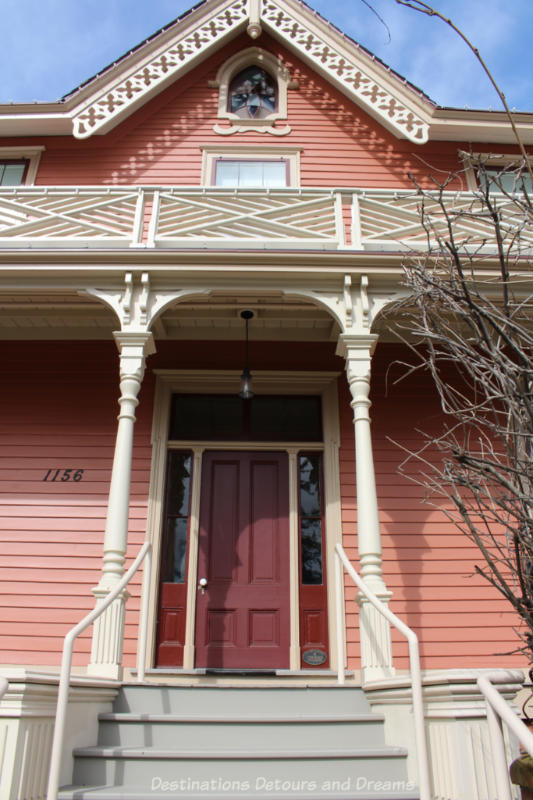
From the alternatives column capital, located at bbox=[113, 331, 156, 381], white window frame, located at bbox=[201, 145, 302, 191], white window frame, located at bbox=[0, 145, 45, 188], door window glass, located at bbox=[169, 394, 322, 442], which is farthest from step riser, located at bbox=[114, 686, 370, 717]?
white window frame, located at bbox=[0, 145, 45, 188]

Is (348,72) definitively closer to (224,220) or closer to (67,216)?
(224,220)

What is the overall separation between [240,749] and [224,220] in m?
4.69

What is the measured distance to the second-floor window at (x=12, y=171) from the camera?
28.0 feet

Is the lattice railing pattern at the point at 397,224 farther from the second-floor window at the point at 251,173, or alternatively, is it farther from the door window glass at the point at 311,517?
the door window glass at the point at 311,517

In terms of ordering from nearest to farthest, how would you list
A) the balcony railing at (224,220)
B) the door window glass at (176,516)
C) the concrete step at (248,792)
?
the concrete step at (248,792) < the balcony railing at (224,220) < the door window glass at (176,516)

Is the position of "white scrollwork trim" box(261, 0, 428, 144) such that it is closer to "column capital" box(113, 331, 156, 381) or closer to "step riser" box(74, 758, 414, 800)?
"column capital" box(113, 331, 156, 381)

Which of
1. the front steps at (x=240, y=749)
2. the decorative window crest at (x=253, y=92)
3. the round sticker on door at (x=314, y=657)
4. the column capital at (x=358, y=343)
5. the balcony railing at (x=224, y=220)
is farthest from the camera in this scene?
the decorative window crest at (x=253, y=92)

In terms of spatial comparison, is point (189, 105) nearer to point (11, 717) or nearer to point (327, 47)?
point (327, 47)

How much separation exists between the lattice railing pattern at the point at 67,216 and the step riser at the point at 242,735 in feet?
14.1

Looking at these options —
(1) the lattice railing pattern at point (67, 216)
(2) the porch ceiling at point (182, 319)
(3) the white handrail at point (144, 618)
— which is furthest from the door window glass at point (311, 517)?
(1) the lattice railing pattern at point (67, 216)

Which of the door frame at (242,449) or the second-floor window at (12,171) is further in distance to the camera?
the second-floor window at (12,171)

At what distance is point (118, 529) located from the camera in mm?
4984

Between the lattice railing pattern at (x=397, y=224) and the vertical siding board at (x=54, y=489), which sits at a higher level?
the lattice railing pattern at (x=397, y=224)

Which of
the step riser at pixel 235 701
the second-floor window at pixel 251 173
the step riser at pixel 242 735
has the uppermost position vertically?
the second-floor window at pixel 251 173
